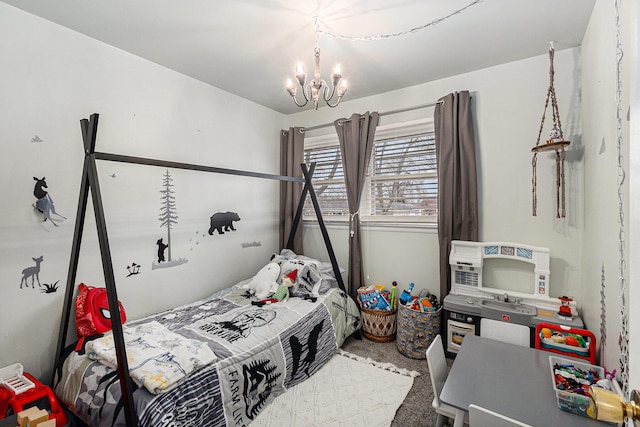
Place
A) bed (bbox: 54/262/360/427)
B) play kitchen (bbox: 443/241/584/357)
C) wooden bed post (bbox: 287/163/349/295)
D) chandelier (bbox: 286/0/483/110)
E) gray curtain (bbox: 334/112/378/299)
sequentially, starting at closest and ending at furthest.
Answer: bed (bbox: 54/262/360/427) < chandelier (bbox: 286/0/483/110) < play kitchen (bbox: 443/241/584/357) < wooden bed post (bbox: 287/163/349/295) < gray curtain (bbox: 334/112/378/299)

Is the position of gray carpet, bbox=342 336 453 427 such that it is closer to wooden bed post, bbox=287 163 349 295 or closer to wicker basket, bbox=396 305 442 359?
wicker basket, bbox=396 305 442 359

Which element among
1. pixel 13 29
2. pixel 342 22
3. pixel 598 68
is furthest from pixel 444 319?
pixel 13 29

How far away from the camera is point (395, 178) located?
3.17 metres

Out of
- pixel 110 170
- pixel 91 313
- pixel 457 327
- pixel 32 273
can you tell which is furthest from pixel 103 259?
pixel 457 327

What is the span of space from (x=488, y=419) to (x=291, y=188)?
116 inches

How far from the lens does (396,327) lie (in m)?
2.90

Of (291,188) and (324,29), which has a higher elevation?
(324,29)

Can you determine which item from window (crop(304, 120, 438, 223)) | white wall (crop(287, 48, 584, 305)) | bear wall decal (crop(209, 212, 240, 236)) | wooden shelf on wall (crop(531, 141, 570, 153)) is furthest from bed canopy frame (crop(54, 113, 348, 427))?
wooden shelf on wall (crop(531, 141, 570, 153))

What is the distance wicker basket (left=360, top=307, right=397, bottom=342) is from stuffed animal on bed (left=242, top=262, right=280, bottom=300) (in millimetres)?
931

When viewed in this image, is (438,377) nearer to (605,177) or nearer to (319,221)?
(605,177)

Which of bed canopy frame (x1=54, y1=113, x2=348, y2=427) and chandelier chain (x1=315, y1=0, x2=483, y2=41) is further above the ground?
chandelier chain (x1=315, y1=0, x2=483, y2=41)

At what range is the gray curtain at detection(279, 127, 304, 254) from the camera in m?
3.66

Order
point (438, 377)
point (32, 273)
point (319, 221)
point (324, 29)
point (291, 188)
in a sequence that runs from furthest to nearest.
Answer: point (291, 188) < point (319, 221) < point (324, 29) < point (32, 273) < point (438, 377)

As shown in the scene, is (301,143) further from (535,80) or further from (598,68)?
(598,68)
